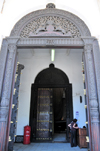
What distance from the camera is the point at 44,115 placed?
Answer: 4926 mm

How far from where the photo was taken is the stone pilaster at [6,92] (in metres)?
2.26

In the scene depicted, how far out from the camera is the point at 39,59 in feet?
18.0

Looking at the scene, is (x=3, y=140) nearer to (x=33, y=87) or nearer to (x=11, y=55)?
(x=11, y=55)

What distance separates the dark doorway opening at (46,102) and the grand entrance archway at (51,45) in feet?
7.94

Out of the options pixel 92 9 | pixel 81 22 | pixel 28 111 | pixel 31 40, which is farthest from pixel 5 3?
pixel 28 111

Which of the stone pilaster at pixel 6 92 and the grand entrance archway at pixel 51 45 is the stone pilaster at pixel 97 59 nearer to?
the grand entrance archway at pixel 51 45

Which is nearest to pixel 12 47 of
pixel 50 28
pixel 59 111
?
pixel 50 28

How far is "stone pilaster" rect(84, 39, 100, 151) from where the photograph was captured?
2.23m

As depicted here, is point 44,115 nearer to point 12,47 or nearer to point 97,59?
point 12,47

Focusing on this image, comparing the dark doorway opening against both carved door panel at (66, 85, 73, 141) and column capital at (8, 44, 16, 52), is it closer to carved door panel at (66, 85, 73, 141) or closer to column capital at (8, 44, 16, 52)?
carved door panel at (66, 85, 73, 141)

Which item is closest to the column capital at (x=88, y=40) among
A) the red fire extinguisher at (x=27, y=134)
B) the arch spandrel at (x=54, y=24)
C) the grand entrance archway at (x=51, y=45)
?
the grand entrance archway at (x=51, y=45)

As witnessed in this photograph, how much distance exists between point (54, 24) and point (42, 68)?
2.46m

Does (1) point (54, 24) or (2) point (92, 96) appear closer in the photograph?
(2) point (92, 96)

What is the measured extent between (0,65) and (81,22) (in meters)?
2.25
